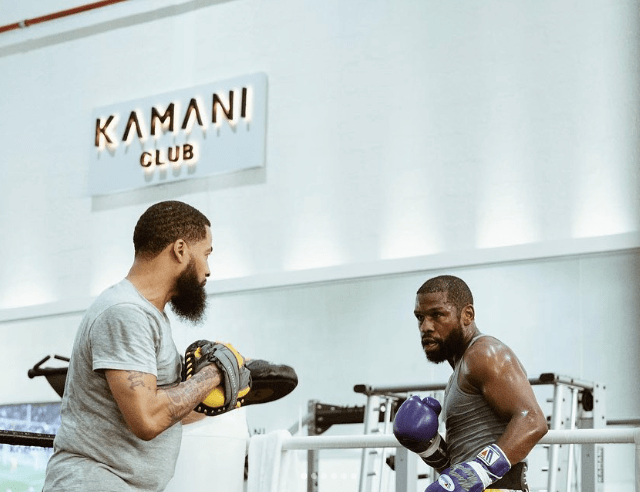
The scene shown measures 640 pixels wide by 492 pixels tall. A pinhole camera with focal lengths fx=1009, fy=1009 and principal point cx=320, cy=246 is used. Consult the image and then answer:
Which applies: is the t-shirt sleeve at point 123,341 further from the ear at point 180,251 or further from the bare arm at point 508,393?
the bare arm at point 508,393

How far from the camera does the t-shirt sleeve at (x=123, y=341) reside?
2.45 m

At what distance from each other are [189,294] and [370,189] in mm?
3551

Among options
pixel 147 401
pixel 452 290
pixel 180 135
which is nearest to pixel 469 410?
pixel 452 290

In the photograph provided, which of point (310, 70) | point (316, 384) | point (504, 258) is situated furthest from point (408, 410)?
point (310, 70)

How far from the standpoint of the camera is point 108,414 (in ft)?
8.21

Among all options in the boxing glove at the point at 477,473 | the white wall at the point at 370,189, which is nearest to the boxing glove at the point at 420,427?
the boxing glove at the point at 477,473

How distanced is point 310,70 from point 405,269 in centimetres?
159

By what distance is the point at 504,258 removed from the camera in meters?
5.58

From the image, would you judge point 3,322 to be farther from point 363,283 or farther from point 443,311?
point 443,311

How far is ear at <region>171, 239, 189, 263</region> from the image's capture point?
8.88 ft

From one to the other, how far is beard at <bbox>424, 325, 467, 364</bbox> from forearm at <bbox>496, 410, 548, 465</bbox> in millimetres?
405

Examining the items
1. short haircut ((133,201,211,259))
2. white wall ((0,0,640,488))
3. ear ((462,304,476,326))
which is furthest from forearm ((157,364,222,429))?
white wall ((0,0,640,488))

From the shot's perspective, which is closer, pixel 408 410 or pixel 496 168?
pixel 408 410

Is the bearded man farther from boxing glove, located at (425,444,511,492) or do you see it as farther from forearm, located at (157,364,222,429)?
forearm, located at (157,364,222,429)
